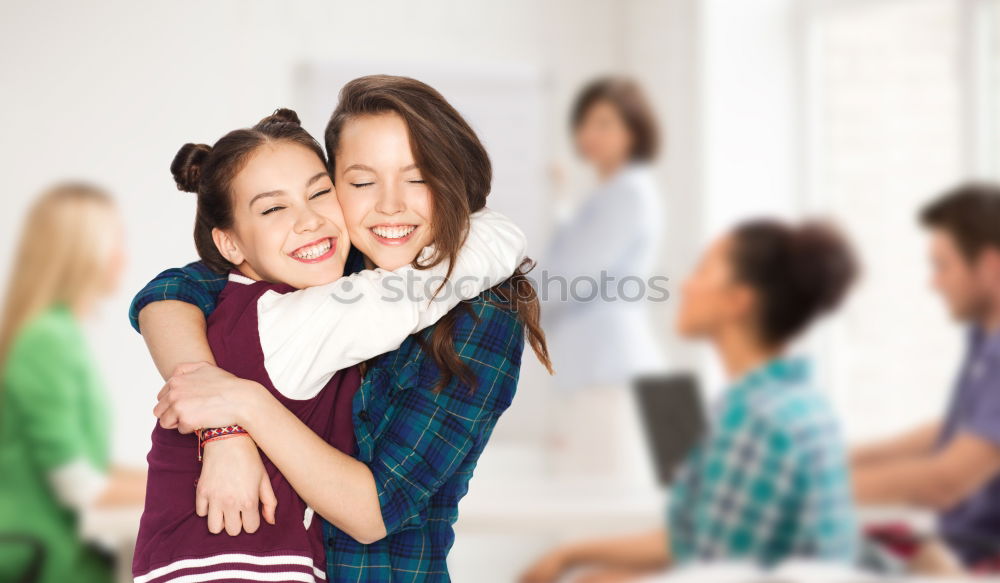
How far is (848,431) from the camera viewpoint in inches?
110

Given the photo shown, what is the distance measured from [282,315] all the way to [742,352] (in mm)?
1089

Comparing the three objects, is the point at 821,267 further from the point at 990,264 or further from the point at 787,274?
the point at 990,264

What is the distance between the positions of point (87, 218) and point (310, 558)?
5.63 feet

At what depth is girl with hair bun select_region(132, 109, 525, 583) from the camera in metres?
0.72

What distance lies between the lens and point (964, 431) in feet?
6.40

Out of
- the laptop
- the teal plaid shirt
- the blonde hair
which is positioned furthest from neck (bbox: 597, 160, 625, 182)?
the blonde hair

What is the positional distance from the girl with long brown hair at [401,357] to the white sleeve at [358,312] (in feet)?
0.05

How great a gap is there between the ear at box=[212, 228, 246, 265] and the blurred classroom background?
1853mm

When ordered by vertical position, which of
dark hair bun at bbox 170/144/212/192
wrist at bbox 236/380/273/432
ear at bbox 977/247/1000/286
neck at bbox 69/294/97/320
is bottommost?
wrist at bbox 236/380/273/432

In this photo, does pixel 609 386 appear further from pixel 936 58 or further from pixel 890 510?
pixel 936 58

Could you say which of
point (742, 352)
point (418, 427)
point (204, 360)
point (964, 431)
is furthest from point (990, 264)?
point (204, 360)

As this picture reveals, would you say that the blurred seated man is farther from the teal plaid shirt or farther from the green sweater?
the green sweater

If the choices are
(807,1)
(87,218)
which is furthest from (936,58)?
(87,218)

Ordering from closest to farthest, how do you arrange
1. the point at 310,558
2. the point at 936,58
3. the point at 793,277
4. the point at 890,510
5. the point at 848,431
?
the point at 310,558 → the point at 793,277 → the point at 890,510 → the point at 936,58 → the point at 848,431
